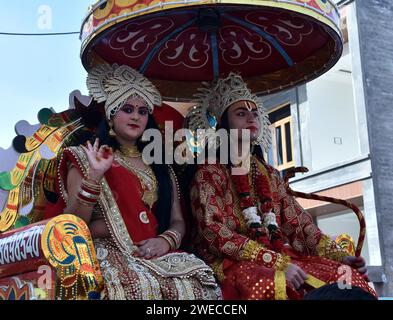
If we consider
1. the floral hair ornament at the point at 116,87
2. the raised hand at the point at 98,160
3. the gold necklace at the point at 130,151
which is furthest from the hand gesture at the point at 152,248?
the floral hair ornament at the point at 116,87

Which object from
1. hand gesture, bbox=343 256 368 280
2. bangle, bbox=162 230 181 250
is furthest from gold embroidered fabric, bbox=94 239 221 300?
hand gesture, bbox=343 256 368 280

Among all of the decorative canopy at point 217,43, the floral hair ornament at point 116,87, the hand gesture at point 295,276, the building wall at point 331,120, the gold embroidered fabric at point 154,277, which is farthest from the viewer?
the building wall at point 331,120

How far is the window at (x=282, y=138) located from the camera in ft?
38.3

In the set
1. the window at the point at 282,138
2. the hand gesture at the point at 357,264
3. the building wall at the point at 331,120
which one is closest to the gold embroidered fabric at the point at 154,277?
the hand gesture at the point at 357,264

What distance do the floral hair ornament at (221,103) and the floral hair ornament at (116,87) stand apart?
41cm

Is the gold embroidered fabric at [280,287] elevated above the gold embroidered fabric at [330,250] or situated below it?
below

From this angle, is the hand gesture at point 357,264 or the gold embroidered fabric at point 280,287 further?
the hand gesture at point 357,264

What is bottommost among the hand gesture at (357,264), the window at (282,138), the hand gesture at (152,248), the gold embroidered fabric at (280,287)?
the gold embroidered fabric at (280,287)

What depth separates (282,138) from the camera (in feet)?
39.3

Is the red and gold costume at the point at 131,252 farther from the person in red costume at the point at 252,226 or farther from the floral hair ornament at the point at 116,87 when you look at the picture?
the floral hair ornament at the point at 116,87

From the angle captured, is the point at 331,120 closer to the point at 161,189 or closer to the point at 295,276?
the point at 161,189

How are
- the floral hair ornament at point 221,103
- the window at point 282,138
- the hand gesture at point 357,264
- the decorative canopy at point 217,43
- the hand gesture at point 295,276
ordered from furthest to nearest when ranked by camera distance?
the window at point 282,138, the floral hair ornament at point 221,103, the hand gesture at point 357,264, the decorative canopy at point 217,43, the hand gesture at point 295,276

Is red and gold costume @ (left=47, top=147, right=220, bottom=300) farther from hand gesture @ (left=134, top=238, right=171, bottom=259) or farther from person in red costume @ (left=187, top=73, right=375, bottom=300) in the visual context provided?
person in red costume @ (left=187, top=73, right=375, bottom=300)
